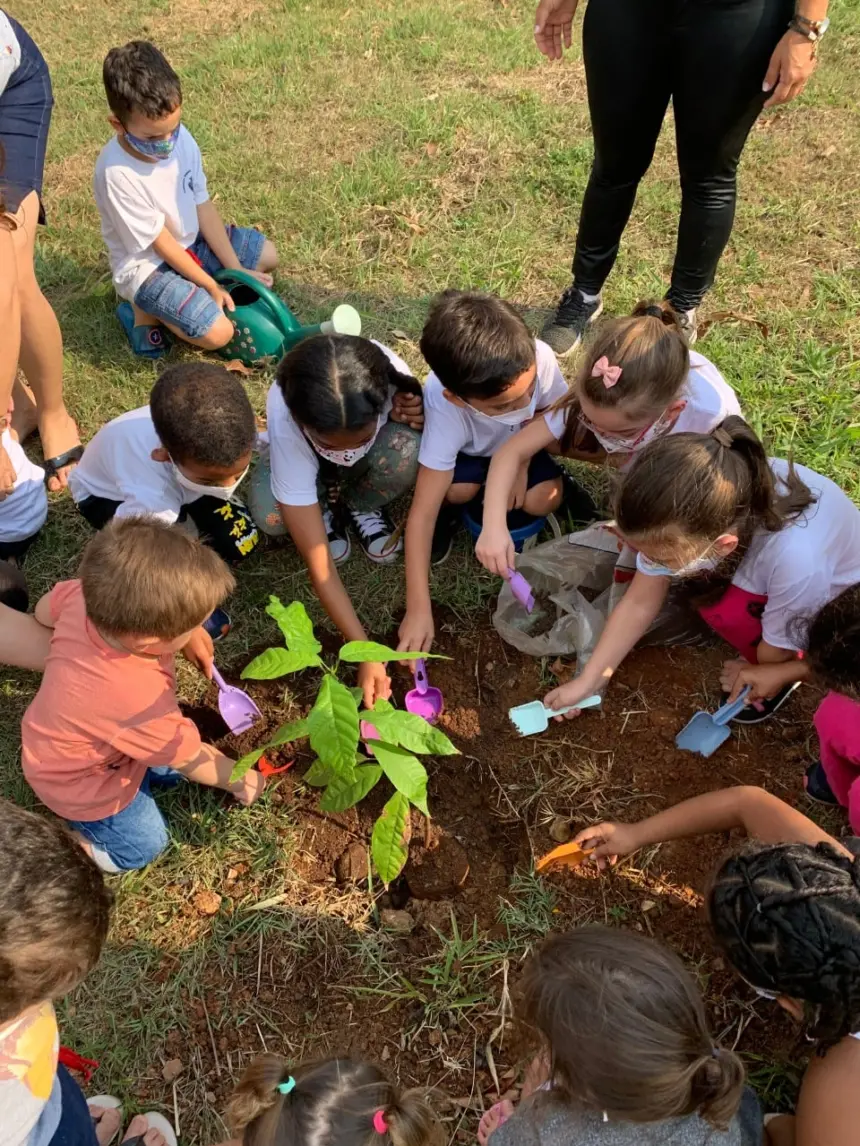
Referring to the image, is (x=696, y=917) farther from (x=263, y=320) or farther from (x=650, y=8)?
(x=263, y=320)

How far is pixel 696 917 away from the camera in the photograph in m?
2.08

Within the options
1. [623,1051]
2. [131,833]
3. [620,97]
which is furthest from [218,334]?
[623,1051]

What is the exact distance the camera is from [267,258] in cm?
394

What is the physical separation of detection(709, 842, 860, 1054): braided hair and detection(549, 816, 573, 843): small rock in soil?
26.0 inches

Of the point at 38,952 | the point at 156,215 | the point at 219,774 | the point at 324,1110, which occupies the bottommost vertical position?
the point at 219,774

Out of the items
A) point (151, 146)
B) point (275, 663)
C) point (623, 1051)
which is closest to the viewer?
point (623, 1051)

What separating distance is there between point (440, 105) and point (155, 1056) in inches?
186

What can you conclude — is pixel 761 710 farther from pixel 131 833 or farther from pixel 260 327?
pixel 260 327

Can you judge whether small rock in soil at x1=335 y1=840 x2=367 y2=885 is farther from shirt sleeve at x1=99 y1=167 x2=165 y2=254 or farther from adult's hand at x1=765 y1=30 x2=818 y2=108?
shirt sleeve at x1=99 y1=167 x2=165 y2=254

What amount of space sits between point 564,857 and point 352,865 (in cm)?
57

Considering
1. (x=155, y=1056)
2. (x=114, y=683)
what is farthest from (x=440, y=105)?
(x=155, y=1056)

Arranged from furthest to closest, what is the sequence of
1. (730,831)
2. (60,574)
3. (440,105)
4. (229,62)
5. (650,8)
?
(229,62)
(440,105)
(60,574)
(650,8)
(730,831)

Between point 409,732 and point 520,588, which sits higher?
point 409,732

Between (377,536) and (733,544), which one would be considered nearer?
(733,544)
